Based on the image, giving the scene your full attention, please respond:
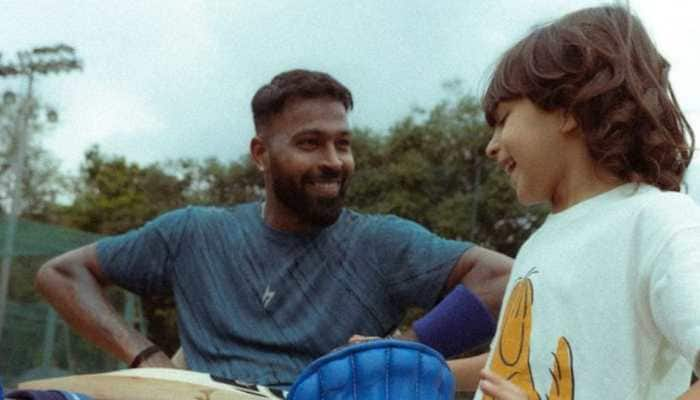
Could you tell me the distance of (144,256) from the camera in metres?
2.60

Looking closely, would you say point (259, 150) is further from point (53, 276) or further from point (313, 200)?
point (53, 276)

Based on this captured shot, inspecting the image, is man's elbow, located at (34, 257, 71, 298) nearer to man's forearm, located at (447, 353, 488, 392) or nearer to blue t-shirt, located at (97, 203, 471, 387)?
blue t-shirt, located at (97, 203, 471, 387)

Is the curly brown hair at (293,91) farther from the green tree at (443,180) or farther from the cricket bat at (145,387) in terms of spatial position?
the green tree at (443,180)

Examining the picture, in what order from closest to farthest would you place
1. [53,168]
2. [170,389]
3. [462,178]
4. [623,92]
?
[623,92] < [170,389] < [462,178] < [53,168]

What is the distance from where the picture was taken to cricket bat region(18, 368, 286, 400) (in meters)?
1.73

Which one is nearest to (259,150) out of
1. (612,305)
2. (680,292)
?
(612,305)

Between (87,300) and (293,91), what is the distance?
0.65m

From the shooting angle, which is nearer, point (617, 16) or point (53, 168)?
point (617, 16)

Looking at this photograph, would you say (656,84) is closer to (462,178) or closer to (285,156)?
(285,156)

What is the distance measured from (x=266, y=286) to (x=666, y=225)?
135 centimetres

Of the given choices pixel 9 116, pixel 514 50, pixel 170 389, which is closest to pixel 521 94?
pixel 514 50

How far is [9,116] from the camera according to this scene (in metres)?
25.1

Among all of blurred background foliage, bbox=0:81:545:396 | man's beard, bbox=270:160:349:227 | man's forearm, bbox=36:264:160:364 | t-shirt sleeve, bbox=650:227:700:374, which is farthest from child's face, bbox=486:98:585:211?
blurred background foliage, bbox=0:81:545:396

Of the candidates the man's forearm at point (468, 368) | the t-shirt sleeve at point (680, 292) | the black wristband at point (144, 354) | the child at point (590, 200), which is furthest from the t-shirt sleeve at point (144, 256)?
the t-shirt sleeve at point (680, 292)
